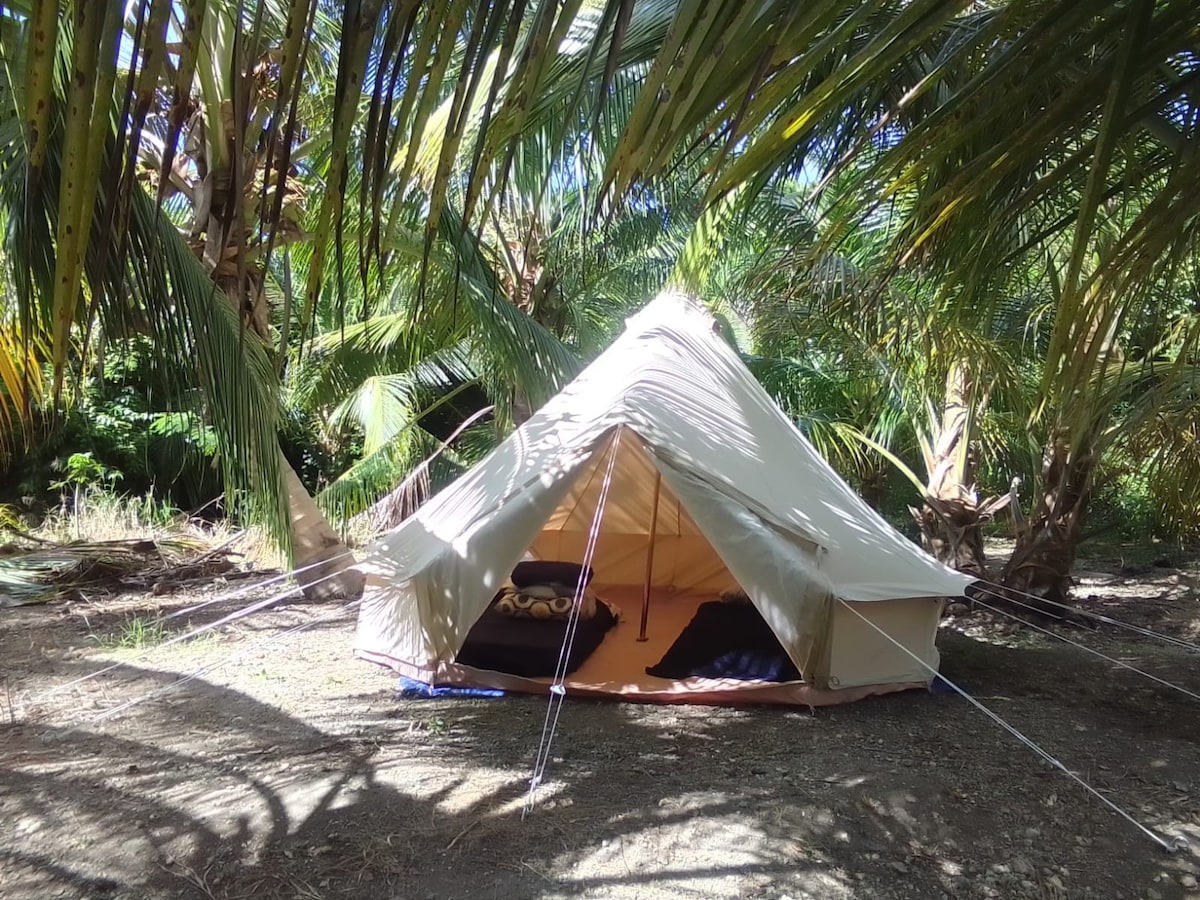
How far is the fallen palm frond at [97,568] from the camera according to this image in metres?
6.62

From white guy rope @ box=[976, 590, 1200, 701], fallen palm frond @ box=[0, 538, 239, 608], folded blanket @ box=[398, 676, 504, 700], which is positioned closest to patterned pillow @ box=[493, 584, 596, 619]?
folded blanket @ box=[398, 676, 504, 700]

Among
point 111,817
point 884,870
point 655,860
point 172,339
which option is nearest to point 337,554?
point 172,339

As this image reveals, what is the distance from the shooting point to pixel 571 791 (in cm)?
313

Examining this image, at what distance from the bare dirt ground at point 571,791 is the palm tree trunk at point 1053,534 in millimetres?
1527

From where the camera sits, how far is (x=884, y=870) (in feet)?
8.48

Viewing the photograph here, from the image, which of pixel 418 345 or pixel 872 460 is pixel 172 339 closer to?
pixel 418 345

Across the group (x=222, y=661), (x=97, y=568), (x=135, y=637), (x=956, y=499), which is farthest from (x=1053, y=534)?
(x=97, y=568)

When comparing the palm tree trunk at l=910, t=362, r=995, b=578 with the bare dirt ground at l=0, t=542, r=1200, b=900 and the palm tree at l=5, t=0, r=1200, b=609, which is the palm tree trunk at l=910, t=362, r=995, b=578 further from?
the palm tree at l=5, t=0, r=1200, b=609

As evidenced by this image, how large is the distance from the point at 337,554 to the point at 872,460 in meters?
6.88

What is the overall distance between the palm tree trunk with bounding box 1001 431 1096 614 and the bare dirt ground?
153 centimetres

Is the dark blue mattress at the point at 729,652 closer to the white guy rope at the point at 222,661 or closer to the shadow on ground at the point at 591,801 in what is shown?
the shadow on ground at the point at 591,801

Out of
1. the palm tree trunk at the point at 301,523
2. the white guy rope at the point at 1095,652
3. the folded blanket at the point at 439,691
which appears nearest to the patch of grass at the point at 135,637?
the palm tree trunk at the point at 301,523

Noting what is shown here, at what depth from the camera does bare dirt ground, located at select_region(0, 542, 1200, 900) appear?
2.52 m

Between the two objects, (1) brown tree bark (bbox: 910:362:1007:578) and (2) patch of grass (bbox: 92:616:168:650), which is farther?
(1) brown tree bark (bbox: 910:362:1007:578)
